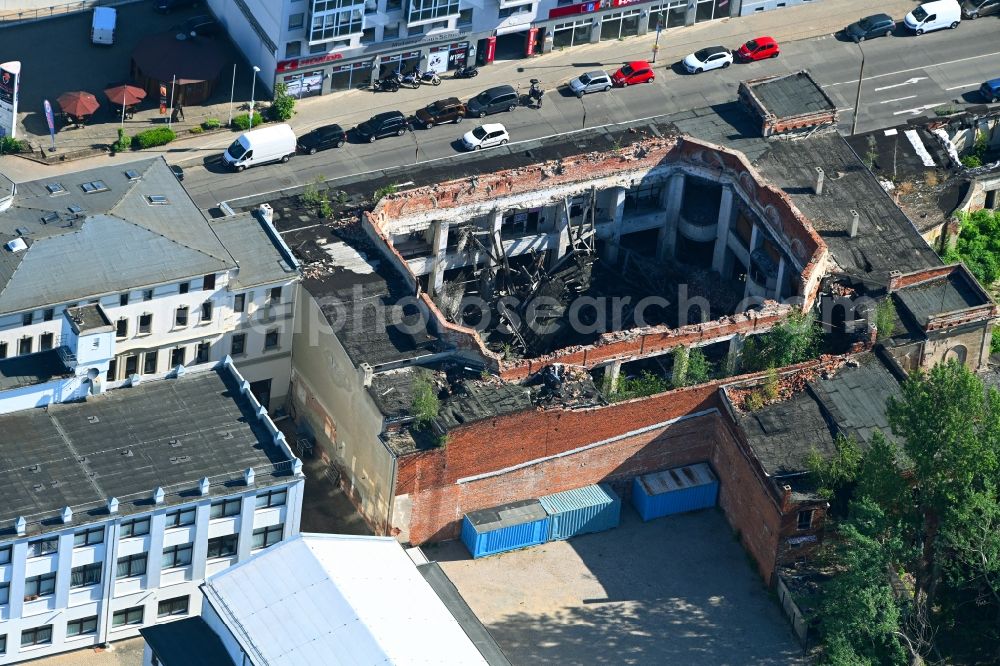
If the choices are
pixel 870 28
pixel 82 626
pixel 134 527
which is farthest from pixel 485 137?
pixel 82 626

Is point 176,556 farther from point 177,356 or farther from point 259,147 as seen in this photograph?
point 259,147

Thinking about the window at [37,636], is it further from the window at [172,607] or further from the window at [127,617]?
the window at [172,607]

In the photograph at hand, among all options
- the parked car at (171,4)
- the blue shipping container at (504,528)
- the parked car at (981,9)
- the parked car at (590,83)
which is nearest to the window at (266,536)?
the blue shipping container at (504,528)

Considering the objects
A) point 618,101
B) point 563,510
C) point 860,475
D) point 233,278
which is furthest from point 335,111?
point 860,475

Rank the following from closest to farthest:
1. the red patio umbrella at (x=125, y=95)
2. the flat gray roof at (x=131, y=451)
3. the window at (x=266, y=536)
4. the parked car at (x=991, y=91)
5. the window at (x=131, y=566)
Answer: the flat gray roof at (x=131, y=451), the window at (x=131, y=566), the window at (x=266, y=536), the red patio umbrella at (x=125, y=95), the parked car at (x=991, y=91)

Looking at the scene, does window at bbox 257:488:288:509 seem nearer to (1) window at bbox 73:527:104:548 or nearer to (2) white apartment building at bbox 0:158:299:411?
(1) window at bbox 73:527:104:548

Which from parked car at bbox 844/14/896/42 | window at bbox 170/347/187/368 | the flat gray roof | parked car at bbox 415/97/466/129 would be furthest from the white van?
the flat gray roof

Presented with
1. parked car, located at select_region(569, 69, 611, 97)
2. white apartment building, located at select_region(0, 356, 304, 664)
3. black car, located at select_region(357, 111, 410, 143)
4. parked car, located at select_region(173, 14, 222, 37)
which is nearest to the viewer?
white apartment building, located at select_region(0, 356, 304, 664)
